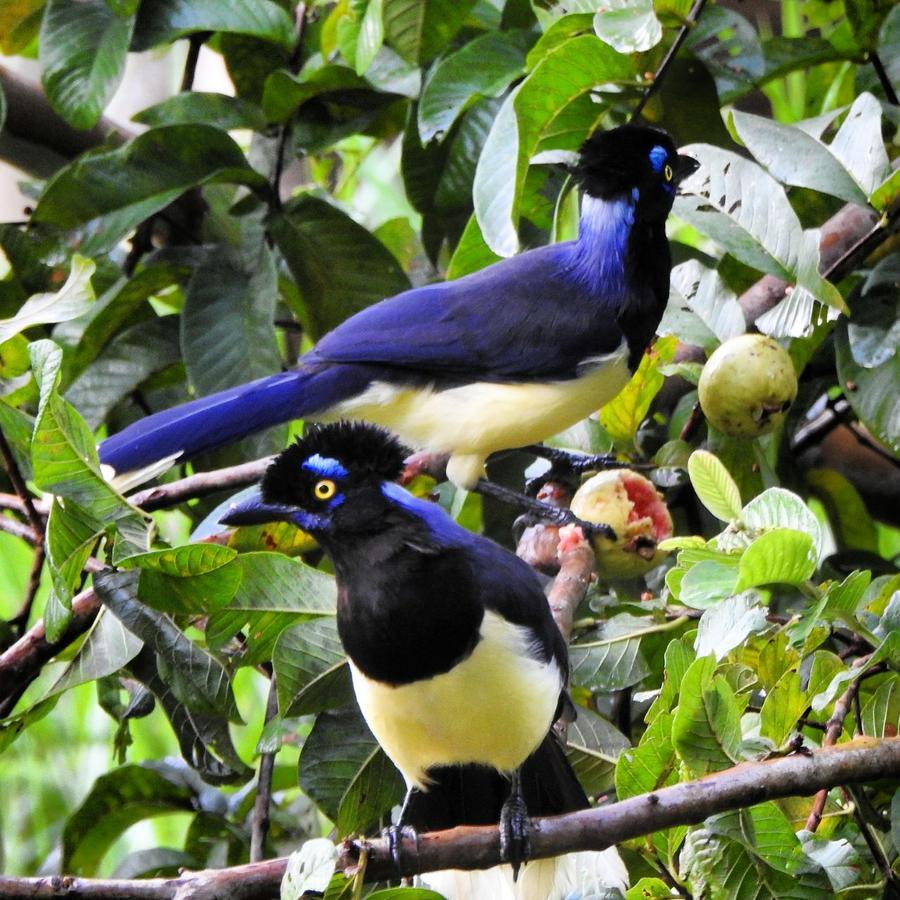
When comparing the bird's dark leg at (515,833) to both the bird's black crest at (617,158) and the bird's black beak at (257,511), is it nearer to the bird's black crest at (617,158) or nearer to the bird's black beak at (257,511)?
the bird's black beak at (257,511)

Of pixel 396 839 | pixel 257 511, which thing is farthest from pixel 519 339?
pixel 396 839

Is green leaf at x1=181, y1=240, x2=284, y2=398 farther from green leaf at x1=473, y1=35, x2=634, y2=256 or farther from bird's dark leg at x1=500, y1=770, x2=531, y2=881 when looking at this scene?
bird's dark leg at x1=500, y1=770, x2=531, y2=881

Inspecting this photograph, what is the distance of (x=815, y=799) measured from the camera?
1.97 m

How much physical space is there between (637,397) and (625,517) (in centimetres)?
36

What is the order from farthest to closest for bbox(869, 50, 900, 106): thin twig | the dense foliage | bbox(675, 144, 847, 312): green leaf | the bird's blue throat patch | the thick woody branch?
bbox(869, 50, 900, 106): thin twig < the bird's blue throat patch < bbox(675, 144, 847, 312): green leaf < the dense foliage < the thick woody branch

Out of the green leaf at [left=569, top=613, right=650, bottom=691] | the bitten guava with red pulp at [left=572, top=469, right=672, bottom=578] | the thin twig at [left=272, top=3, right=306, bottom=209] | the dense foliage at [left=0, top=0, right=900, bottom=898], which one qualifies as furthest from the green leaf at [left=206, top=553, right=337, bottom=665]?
the thin twig at [left=272, top=3, right=306, bottom=209]

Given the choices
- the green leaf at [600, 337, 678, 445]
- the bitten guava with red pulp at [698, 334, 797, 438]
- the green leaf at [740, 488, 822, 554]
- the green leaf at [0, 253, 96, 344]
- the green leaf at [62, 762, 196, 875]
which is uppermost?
the green leaf at [0, 253, 96, 344]

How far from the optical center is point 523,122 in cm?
281

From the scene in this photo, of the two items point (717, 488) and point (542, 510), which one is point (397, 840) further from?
point (542, 510)

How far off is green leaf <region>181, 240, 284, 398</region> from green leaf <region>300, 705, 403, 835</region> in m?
0.99

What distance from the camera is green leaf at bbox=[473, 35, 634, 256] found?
2746 mm

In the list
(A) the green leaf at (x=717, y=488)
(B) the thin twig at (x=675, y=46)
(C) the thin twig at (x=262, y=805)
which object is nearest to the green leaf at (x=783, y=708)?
(A) the green leaf at (x=717, y=488)

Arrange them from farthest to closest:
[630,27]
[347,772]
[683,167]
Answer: [683,167] < [630,27] < [347,772]

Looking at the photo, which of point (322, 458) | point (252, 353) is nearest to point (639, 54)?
point (252, 353)
